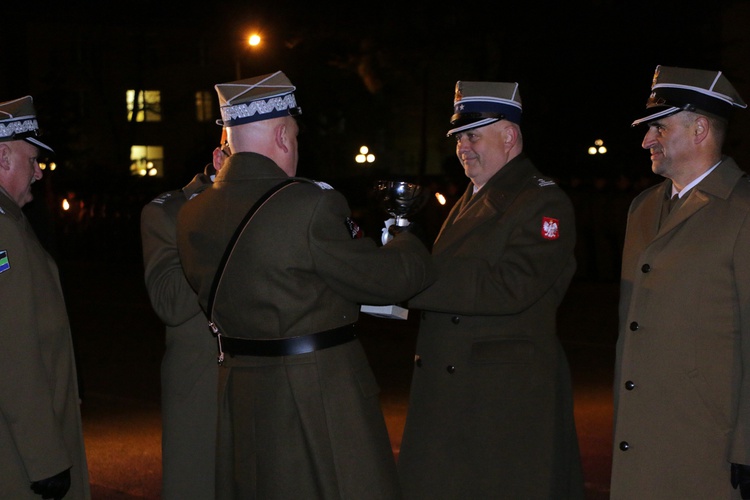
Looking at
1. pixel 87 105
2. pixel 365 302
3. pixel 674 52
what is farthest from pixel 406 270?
pixel 87 105

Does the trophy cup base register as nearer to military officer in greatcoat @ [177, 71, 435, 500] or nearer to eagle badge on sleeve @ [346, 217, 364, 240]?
military officer in greatcoat @ [177, 71, 435, 500]

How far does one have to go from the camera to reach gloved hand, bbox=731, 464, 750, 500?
416 cm

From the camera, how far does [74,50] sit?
5656 centimetres

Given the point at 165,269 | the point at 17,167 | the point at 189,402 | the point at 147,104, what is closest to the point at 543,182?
the point at 165,269

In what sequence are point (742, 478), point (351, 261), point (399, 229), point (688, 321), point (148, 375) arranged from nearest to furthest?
point (351, 261) < point (742, 478) < point (688, 321) < point (399, 229) < point (148, 375)

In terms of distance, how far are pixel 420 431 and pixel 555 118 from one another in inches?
1042

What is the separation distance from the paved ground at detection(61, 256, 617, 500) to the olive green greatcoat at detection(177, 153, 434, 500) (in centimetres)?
316

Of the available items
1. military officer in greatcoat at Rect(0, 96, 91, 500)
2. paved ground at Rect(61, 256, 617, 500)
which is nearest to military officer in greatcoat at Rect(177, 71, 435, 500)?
military officer in greatcoat at Rect(0, 96, 91, 500)

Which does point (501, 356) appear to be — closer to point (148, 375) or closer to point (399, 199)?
point (399, 199)

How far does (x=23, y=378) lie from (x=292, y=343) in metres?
0.98

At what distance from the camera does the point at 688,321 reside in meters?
4.33

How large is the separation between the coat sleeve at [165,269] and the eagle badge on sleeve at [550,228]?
61.1 inches

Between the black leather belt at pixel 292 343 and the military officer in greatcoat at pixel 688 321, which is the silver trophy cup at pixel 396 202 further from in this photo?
the military officer in greatcoat at pixel 688 321

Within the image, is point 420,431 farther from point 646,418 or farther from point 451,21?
point 451,21
